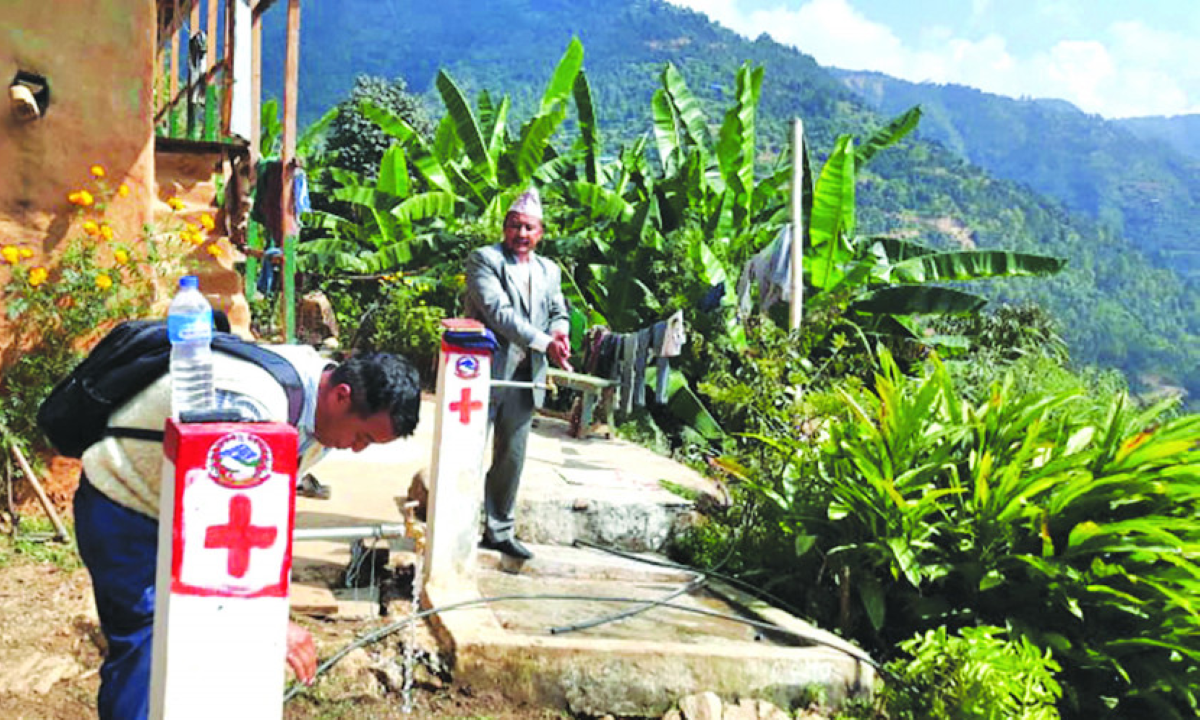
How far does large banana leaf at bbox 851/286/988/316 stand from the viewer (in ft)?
35.3

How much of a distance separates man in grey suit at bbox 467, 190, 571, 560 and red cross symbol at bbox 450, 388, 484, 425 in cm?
45

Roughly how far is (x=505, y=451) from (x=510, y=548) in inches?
21.3

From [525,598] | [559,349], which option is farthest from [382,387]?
[559,349]

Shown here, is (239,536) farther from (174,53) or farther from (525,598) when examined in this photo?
(174,53)

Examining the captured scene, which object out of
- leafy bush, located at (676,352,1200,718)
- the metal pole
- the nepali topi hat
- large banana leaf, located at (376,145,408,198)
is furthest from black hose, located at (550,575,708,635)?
large banana leaf, located at (376,145,408,198)

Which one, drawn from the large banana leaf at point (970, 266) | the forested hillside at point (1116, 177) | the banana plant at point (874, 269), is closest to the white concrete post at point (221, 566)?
the banana plant at point (874, 269)

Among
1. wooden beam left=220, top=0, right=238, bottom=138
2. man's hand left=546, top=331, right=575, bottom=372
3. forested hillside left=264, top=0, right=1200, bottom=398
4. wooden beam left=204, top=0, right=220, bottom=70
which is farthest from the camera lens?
forested hillside left=264, top=0, right=1200, bottom=398

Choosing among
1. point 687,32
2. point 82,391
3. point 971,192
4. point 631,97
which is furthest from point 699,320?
point 687,32

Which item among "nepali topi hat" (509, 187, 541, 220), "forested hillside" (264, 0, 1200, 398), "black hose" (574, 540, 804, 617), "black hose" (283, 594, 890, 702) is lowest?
"black hose" (574, 540, 804, 617)

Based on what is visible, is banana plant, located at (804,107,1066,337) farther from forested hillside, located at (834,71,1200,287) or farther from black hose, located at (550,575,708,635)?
forested hillside, located at (834,71,1200,287)

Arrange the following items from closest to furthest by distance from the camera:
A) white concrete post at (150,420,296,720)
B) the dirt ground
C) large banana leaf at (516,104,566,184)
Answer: white concrete post at (150,420,296,720) → the dirt ground → large banana leaf at (516,104,566,184)

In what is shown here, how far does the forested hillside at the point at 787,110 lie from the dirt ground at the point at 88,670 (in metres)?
15.0

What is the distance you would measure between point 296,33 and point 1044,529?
20.9 ft

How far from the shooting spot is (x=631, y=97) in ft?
394
